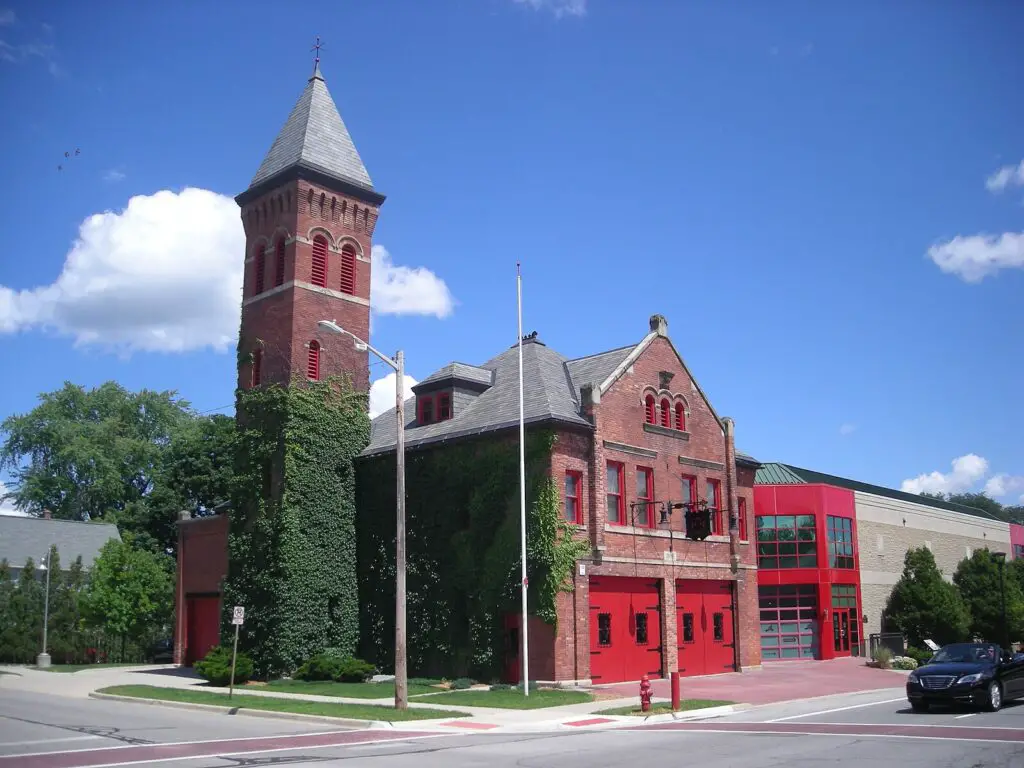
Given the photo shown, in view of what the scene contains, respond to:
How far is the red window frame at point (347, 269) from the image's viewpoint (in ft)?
123

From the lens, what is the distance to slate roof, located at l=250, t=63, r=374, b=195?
37.2 meters

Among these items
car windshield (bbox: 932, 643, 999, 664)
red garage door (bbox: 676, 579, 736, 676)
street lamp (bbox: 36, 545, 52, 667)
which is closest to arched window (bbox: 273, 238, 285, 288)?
red garage door (bbox: 676, 579, 736, 676)

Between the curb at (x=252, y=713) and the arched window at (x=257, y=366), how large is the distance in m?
12.6

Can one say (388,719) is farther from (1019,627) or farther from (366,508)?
(1019,627)

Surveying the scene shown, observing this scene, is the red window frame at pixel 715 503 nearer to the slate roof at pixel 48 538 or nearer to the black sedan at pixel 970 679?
the black sedan at pixel 970 679

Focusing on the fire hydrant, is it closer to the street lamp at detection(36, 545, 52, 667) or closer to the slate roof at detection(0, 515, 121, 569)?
the street lamp at detection(36, 545, 52, 667)

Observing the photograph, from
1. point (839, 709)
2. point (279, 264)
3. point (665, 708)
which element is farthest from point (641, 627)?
point (279, 264)

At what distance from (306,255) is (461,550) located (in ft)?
42.1

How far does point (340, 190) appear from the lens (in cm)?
Result: 3772

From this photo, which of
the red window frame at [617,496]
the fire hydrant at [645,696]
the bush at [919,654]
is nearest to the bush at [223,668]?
the red window frame at [617,496]

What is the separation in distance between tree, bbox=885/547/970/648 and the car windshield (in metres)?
25.9

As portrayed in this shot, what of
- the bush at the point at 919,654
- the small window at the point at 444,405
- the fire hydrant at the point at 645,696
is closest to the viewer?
the fire hydrant at the point at 645,696

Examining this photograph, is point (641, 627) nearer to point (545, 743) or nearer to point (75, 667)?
point (545, 743)

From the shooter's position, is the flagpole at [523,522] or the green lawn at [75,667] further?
the green lawn at [75,667]
